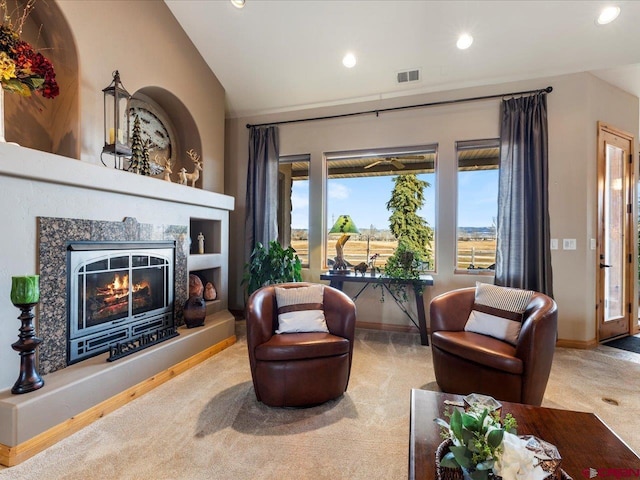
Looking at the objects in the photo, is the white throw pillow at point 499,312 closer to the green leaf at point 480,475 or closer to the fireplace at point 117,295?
the green leaf at point 480,475

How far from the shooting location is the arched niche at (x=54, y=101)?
2.50m

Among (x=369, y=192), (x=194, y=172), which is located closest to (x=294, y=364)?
(x=194, y=172)

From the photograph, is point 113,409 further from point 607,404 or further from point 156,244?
point 607,404

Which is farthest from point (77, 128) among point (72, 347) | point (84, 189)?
point (72, 347)

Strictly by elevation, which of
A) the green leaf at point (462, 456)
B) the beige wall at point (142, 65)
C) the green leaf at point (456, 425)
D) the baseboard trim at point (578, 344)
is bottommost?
the baseboard trim at point (578, 344)

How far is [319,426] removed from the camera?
2000 millimetres

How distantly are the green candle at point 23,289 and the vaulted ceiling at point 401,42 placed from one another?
3212 millimetres

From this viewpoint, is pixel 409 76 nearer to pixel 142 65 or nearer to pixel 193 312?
pixel 142 65

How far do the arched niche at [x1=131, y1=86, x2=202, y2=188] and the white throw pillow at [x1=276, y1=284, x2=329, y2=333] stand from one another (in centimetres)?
219

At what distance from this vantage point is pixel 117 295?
8.62ft

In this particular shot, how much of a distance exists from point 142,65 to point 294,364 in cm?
332

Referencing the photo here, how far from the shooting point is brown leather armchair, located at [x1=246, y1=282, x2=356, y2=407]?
2176 millimetres

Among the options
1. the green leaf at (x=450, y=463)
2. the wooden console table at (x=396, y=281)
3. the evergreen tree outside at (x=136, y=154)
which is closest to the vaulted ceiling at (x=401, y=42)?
the evergreen tree outside at (x=136, y=154)

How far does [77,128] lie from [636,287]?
647cm
